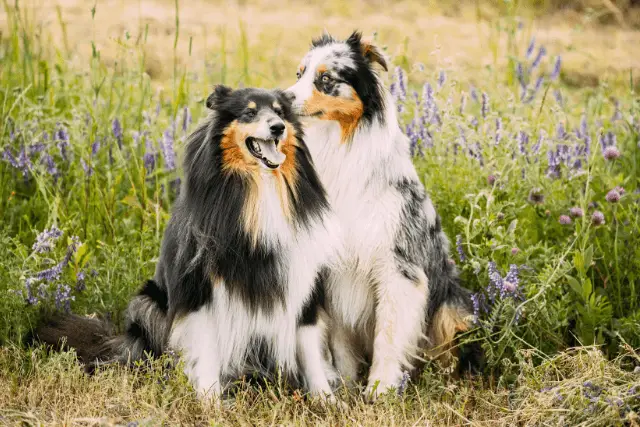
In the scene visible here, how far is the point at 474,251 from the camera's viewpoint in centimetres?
456

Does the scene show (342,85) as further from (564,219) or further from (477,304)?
(564,219)

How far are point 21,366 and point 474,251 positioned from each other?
2462 mm

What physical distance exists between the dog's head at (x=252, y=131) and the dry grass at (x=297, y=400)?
107 cm

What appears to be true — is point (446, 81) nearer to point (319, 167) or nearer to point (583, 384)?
point (319, 167)

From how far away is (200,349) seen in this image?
386 cm

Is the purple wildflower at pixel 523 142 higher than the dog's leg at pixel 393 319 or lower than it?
higher

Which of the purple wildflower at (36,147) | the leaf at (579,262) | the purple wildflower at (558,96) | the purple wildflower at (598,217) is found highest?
the purple wildflower at (558,96)

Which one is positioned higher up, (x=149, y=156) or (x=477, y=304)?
(x=149, y=156)

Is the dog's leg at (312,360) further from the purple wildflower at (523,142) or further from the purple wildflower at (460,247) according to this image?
the purple wildflower at (523,142)

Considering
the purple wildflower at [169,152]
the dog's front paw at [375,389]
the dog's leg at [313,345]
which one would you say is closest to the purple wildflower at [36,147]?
the purple wildflower at [169,152]

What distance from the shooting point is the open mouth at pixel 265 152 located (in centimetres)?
369

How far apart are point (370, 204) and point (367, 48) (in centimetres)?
78

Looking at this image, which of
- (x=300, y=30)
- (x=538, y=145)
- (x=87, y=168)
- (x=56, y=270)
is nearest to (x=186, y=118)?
(x=87, y=168)

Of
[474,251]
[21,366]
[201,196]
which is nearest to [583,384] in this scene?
[474,251]
